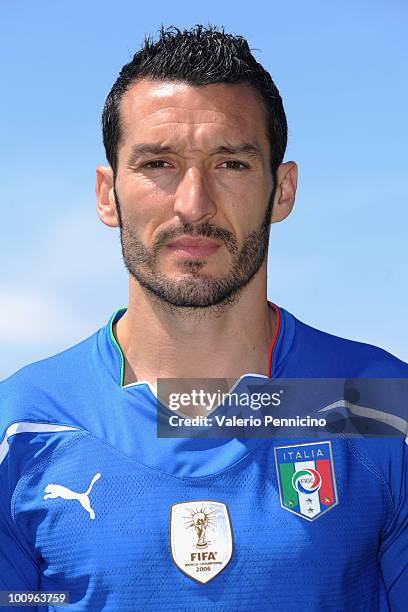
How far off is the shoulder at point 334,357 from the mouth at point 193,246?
0.84 metres

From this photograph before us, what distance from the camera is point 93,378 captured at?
189 inches

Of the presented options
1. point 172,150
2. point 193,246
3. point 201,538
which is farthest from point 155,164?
point 201,538

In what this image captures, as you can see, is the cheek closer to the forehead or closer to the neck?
the forehead

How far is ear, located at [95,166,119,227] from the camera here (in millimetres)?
5113

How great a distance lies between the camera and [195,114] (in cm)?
456

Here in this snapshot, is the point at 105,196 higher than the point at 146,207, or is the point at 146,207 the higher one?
the point at 105,196

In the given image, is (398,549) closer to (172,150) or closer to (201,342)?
(201,342)

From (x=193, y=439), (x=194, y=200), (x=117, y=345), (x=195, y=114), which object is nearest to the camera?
(x=194, y=200)

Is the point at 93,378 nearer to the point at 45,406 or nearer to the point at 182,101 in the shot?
the point at 45,406

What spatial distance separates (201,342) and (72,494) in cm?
115

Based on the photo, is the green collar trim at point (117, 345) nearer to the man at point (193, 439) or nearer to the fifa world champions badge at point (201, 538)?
the man at point (193, 439)

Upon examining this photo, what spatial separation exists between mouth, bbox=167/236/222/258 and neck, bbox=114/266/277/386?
1.35ft

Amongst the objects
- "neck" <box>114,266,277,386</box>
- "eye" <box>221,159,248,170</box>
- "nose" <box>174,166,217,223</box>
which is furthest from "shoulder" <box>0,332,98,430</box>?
"eye" <box>221,159,248,170</box>

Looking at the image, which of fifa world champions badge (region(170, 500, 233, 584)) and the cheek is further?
the cheek
